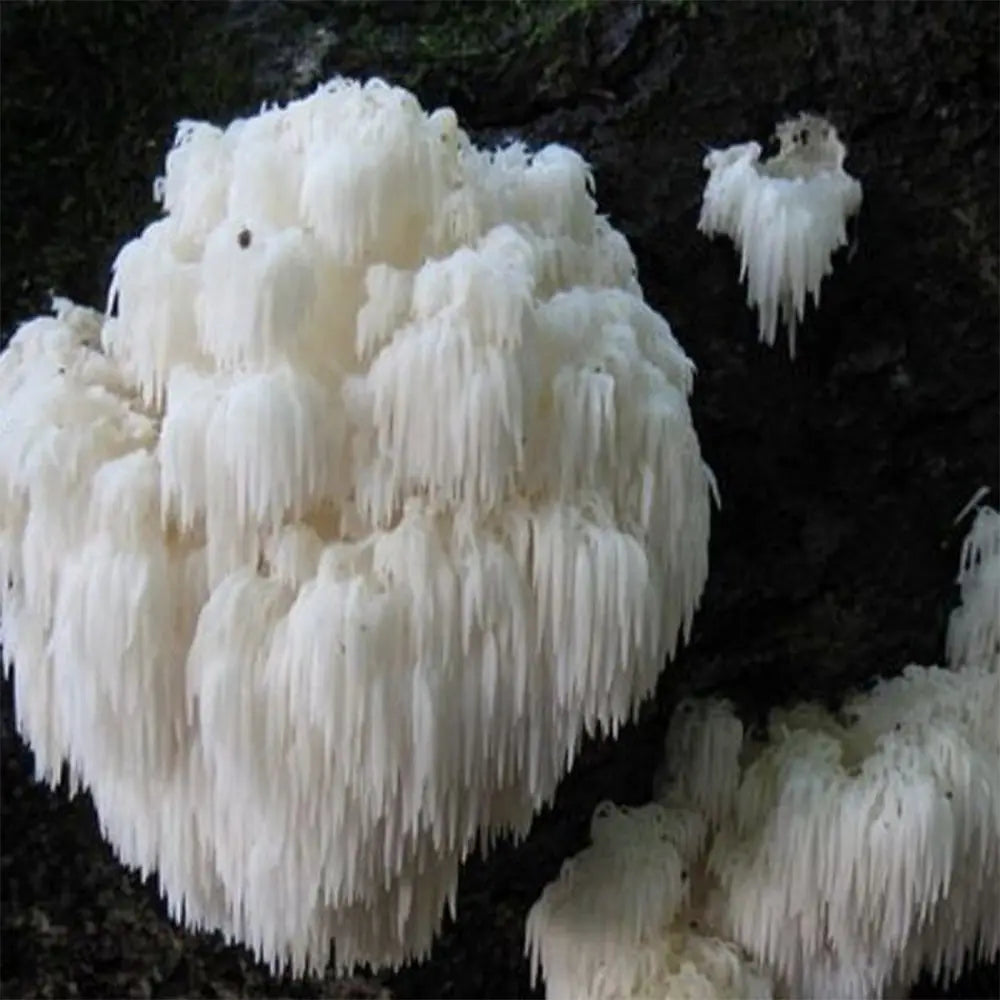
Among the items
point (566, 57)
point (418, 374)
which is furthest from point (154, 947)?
point (566, 57)

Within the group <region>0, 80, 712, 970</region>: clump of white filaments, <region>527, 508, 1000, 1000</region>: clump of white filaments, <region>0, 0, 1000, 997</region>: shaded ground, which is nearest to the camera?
<region>0, 80, 712, 970</region>: clump of white filaments

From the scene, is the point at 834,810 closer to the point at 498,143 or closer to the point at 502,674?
the point at 502,674

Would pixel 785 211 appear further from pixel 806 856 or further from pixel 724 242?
pixel 806 856

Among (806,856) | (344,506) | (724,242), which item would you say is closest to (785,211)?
(724,242)

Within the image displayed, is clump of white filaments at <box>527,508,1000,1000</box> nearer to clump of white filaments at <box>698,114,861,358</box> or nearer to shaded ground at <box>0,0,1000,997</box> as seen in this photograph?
shaded ground at <box>0,0,1000,997</box>

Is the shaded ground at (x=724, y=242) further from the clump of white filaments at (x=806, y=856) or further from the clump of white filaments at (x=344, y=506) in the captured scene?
the clump of white filaments at (x=344, y=506)

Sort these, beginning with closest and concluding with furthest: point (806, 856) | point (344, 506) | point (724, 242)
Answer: point (344, 506) < point (806, 856) < point (724, 242)

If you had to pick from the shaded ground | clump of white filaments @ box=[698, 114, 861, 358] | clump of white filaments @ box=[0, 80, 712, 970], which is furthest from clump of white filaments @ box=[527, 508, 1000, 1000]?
clump of white filaments @ box=[698, 114, 861, 358]
